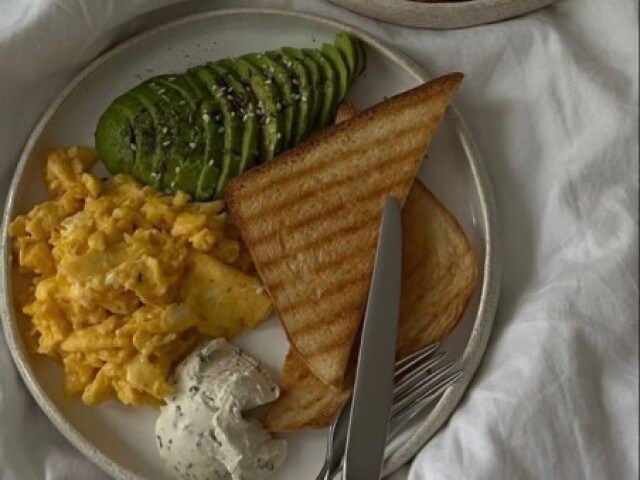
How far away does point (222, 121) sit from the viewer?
2.08 meters

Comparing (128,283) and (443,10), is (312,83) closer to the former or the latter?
(443,10)

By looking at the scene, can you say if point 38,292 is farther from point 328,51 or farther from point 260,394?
point 328,51

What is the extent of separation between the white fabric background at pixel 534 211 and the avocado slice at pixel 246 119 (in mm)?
187

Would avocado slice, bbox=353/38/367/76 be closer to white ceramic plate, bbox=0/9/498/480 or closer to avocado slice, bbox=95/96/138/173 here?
white ceramic plate, bbox=0/9/498/480

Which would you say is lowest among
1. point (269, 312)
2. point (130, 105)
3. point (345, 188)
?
point (269, 312)

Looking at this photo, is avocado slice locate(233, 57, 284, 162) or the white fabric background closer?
the white fabric background

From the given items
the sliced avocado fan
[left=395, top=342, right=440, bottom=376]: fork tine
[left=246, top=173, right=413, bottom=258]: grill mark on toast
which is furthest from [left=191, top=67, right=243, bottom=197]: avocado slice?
[left=395, top=342, right=440, bottom=376]: fork tine

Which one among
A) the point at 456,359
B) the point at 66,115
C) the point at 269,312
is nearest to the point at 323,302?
the point at 269,312

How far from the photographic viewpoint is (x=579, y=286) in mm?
1998

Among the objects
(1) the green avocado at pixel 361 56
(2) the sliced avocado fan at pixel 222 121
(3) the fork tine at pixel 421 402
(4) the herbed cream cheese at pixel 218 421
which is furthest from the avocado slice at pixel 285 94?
(3) the fork tine at pixel 421 402

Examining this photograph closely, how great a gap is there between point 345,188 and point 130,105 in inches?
14.9

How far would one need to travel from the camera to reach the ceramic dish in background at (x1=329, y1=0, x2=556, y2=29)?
2078 millimetres

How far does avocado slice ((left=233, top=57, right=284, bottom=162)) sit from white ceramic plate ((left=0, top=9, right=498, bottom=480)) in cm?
10

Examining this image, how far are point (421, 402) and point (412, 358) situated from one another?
0.07m
